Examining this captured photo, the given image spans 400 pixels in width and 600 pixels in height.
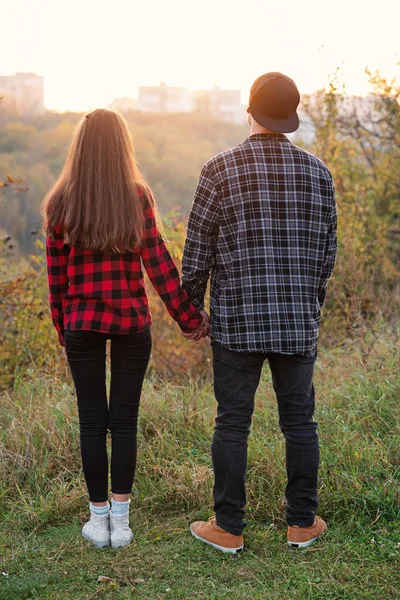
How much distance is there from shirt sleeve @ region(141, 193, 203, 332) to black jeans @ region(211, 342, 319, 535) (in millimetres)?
202

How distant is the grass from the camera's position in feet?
9.08

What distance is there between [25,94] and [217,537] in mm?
26741

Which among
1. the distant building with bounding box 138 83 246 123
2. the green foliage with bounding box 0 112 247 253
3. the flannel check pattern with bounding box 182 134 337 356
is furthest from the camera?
the distant building with bounding box 138 83 246 123

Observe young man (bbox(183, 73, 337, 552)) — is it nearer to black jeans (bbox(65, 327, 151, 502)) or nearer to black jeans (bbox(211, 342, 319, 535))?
black jeans (bbox(211, 342, 319, 535))

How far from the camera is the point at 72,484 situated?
11.9 feet

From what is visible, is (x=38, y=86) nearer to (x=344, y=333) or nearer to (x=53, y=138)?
(x=53, y=138)

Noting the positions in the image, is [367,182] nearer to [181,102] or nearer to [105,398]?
[105,398]

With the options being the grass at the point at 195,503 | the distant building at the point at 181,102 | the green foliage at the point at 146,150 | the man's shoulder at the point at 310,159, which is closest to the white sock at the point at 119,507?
the grass at the point at 195,503

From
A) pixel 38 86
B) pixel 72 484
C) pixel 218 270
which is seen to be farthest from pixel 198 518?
pixel 38 86

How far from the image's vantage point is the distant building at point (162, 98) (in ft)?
115

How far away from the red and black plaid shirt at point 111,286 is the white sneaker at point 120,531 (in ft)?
2.86

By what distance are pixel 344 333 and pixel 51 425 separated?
3.40 meters

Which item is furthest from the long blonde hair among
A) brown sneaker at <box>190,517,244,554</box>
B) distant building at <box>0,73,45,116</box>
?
distant building at <box>0,73,45,116</box>

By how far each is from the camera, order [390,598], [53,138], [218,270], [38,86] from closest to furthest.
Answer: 1. [390,598]
2. [218,270]
3. [38,86]
4. [53,138]
